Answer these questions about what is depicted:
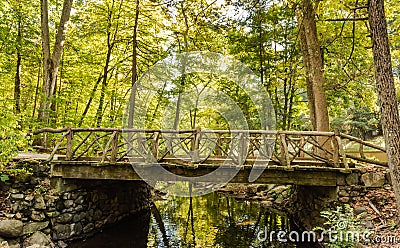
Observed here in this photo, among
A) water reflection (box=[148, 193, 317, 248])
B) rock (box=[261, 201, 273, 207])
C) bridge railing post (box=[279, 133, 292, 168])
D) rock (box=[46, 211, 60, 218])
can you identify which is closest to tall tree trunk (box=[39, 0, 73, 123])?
rock (box=[46, 211, 60, 218])

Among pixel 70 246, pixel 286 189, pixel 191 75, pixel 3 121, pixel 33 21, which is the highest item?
pixel 33 21

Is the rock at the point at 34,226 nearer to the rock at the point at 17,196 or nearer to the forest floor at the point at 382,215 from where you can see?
the rock at the point at 17,196

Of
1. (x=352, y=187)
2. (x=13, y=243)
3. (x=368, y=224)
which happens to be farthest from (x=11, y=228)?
(x=352, y=187)

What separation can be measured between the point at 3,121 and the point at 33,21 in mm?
7829

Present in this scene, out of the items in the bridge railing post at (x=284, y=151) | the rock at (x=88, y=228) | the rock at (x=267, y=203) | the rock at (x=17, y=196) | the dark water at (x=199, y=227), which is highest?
the bridge railing post at (x=284, y=151)

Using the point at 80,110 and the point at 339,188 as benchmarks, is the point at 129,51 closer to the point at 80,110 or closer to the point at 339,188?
the point at 80,110

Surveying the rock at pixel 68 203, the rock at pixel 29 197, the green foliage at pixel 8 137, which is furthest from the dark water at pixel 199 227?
the green foliage at pixel 8 137

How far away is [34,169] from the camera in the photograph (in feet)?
23.9

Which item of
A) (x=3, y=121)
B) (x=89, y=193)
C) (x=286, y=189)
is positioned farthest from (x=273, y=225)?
(x=3, y=121)

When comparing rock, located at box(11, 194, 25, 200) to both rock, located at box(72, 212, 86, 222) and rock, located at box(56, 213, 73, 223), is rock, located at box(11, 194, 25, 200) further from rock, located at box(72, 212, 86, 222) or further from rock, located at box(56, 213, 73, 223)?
rock, located at box(72, 212, 86, 222)

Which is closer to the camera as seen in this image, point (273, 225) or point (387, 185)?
point (387, 185)

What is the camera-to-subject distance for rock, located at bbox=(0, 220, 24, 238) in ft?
19.6

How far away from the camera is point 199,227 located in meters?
9.03

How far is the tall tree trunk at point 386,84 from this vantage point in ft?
15.1
